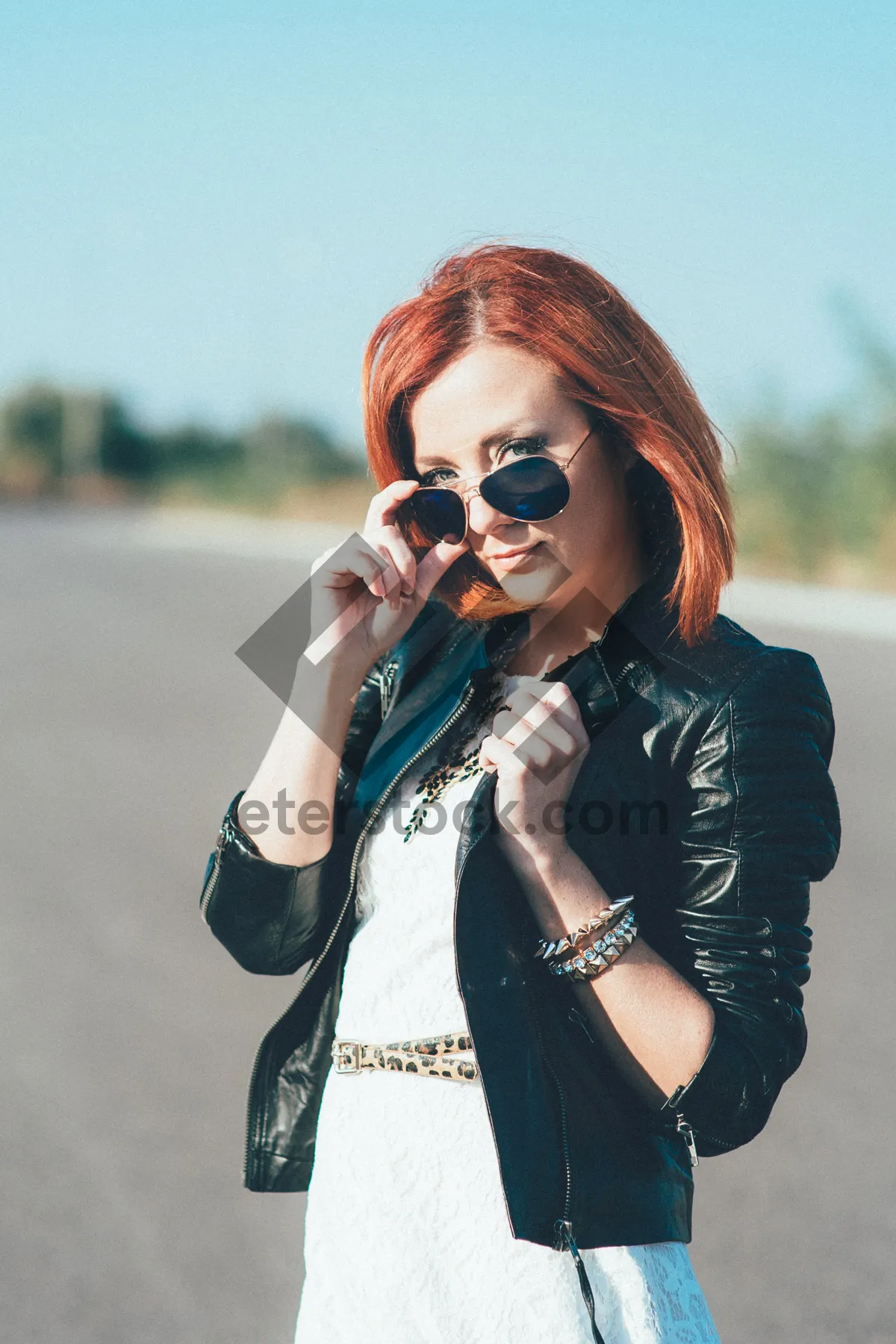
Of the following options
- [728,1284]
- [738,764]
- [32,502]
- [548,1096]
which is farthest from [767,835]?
[32,502]

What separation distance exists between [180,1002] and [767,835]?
3663mm

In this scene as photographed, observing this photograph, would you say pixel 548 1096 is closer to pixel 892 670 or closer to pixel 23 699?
pixel 23 699

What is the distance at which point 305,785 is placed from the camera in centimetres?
172

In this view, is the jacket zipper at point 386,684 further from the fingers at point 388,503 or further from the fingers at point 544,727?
the fingers at point 544,727

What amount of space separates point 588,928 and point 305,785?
421 mm

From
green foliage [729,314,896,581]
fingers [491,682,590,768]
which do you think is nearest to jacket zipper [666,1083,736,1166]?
fingers [491,682,590,768]

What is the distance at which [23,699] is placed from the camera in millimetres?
10031

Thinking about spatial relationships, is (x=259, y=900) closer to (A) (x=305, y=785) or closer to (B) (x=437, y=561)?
(A) (x=305, y=785)

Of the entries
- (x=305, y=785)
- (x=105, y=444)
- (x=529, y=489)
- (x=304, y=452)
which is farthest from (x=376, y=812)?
(x=105, y=444)

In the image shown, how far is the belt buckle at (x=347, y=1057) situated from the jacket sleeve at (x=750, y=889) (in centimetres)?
40

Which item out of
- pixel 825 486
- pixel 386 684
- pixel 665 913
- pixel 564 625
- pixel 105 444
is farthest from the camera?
pixel 105 444

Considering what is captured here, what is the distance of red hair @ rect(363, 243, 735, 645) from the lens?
1.61 metres

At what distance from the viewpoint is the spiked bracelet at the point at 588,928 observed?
1.48m

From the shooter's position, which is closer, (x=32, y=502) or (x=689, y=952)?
(x=689, y=952)
